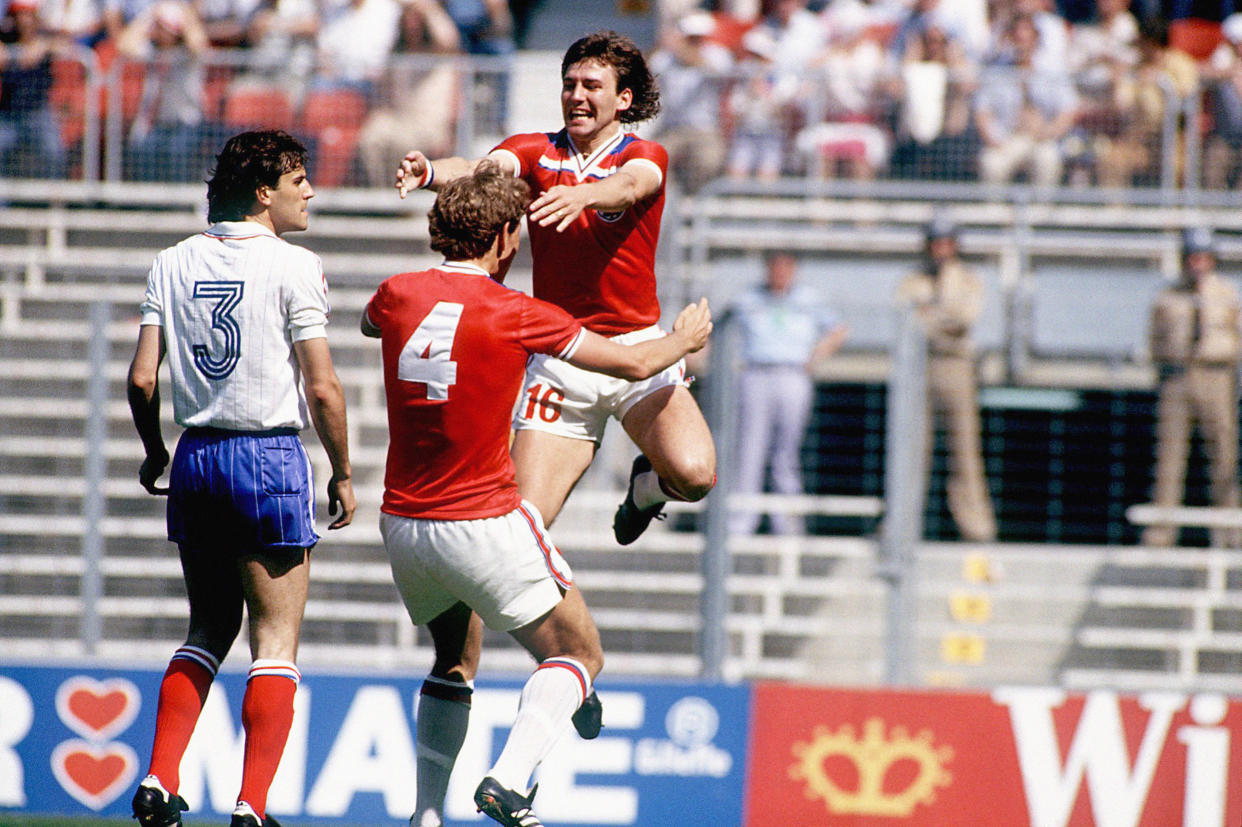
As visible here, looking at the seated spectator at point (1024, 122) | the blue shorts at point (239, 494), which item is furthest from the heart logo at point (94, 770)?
the seated spectator at point (1024, 122)

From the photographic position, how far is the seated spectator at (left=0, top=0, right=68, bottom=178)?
30.2 ft

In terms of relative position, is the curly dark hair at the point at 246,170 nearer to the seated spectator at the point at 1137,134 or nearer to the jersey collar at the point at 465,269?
the jersey collar at the point at 465,269

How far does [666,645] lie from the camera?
7.75m

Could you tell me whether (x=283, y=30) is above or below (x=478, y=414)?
above

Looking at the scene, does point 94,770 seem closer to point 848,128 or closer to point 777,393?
point 777,393

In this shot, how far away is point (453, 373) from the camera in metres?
4.07

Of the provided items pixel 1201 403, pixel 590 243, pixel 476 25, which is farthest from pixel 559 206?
→ pixel 476 25

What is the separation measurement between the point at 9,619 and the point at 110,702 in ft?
3.26

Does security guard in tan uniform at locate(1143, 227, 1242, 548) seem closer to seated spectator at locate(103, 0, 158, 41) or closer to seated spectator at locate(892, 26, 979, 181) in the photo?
seated spectator at locate(892, 26, 979, 181)

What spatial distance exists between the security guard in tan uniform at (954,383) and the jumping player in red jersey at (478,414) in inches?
145

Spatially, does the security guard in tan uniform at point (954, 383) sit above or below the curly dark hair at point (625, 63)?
below

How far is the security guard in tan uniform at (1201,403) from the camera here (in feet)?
24.4

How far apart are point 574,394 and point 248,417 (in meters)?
1.08

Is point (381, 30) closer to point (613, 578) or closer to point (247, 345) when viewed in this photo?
point (613, 578)
